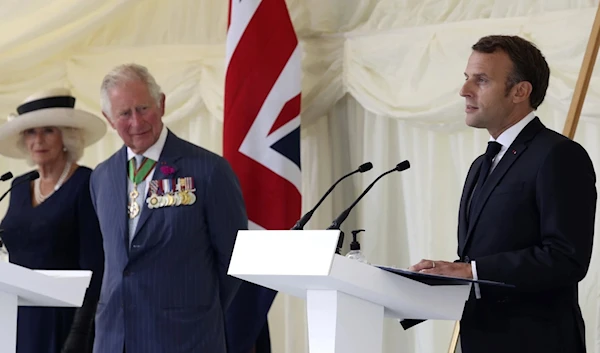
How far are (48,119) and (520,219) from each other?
2.15 m

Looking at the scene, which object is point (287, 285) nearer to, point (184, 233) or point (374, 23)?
point (184, 233)

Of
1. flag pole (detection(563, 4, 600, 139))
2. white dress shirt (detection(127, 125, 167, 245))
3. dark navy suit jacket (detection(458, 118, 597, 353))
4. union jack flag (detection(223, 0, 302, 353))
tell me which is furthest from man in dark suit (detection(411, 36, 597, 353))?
union jack flag (detection(223, 0, 302, 353))

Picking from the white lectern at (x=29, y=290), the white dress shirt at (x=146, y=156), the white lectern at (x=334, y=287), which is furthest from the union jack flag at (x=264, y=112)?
the white lectern at (x=334, y=287)

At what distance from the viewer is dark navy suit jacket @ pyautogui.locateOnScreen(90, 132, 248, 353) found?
3.19m

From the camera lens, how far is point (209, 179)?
3273 millimetres

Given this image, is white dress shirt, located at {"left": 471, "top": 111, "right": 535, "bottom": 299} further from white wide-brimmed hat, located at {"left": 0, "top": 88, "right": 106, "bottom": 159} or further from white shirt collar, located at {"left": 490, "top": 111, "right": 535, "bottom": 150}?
white wide-brimmed hat, located at {"left": 0, "top": 88, "right": 106, "bottom": 159}

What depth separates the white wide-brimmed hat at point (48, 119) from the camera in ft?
13.2

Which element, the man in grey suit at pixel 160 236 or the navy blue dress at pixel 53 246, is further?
the navy blue dress at pixel 53 246

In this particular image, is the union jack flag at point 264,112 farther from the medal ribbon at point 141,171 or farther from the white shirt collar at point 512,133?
the white shirt collar at point 512,133

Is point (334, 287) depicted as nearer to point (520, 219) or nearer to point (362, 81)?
point (520, 219)

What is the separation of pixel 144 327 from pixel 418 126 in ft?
5.13

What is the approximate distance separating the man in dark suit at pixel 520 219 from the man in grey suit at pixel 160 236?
914 millimetres

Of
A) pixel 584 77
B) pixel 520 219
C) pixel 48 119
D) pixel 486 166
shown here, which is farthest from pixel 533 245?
pixel 48 119

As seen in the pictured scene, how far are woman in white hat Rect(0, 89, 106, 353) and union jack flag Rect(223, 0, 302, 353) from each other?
64 centimetres
